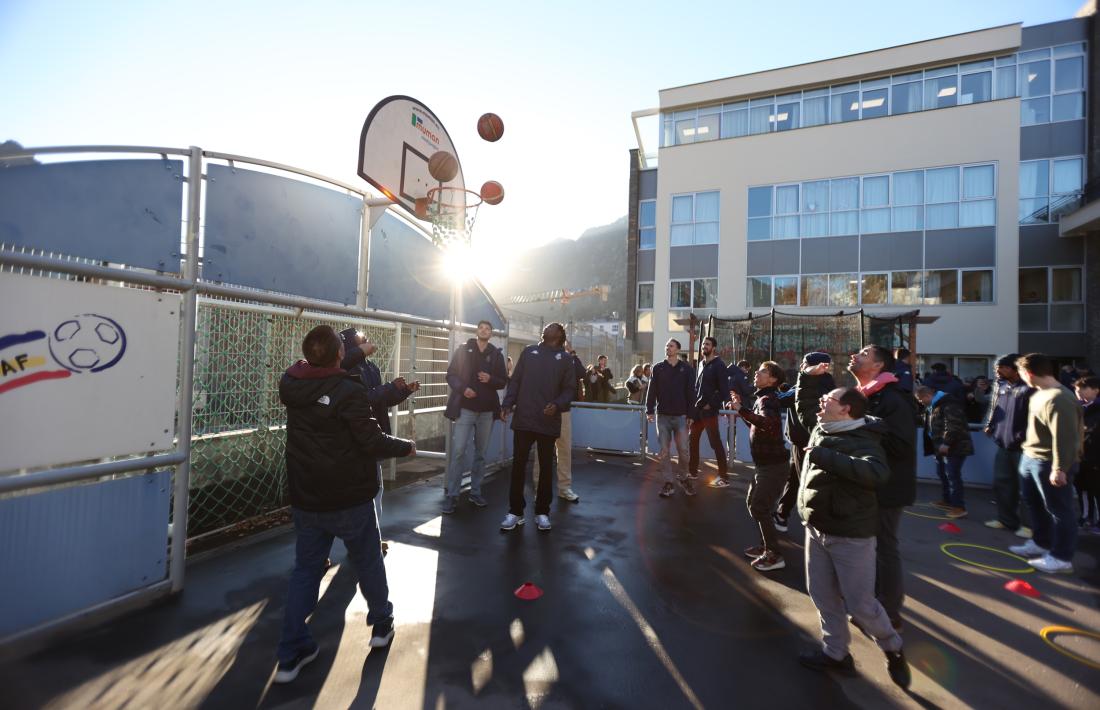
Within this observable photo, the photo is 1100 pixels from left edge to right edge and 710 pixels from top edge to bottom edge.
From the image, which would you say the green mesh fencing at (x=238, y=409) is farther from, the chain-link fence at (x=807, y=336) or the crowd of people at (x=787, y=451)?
the chain-link fence at (x=807, y=336)

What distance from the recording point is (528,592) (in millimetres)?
3855

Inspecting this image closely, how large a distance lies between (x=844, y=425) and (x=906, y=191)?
19962 millimetres

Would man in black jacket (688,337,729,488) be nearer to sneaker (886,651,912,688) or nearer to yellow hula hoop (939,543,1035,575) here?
yellow hula hoop (939,543,1035,575)

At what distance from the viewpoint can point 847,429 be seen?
113 inches

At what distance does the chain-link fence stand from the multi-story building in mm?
5904

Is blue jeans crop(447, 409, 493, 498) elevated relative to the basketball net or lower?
lower

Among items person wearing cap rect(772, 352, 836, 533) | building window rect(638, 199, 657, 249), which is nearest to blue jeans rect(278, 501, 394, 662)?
person wearing cap rect(772, 352, 836, 533)

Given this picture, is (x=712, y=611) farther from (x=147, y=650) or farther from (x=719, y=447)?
(x=719, y=447)

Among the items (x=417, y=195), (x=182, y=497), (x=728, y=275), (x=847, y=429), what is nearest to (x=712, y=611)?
(x=847, y=429)

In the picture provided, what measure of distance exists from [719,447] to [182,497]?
654 centimetres

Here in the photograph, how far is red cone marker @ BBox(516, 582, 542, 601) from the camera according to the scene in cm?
383

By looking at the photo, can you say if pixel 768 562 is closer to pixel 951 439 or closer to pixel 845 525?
pixel 845 525

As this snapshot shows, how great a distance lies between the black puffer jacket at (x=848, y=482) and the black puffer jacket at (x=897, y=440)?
0.35 m

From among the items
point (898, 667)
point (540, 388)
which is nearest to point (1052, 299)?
point (540, 388)
